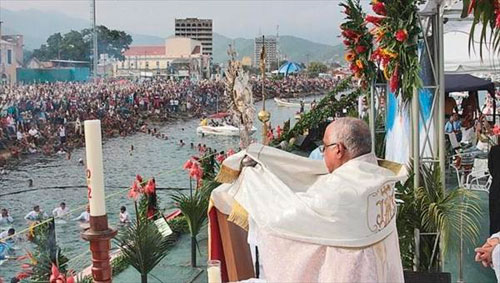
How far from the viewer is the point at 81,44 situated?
148 feet

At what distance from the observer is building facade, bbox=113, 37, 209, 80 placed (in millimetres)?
45312

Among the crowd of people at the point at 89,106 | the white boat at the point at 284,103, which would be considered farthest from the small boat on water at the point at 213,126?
the white boat at the point at 284,103

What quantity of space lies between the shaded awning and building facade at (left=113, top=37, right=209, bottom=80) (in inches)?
1373

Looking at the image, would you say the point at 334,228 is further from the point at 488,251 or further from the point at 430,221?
the point at 430,221

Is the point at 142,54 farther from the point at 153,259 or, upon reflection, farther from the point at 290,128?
the point at 153,259

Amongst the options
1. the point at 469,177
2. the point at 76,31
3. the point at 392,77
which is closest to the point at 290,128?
the point at 469,177

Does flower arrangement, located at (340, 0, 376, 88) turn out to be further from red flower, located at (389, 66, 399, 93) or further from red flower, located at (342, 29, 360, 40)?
red flower, located at (389, 66, 399, 93)

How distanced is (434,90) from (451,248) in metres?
1.27

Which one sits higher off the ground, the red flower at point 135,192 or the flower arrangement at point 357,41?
the flower arrangement at point 357,41

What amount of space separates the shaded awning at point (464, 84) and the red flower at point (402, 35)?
15.7 ft

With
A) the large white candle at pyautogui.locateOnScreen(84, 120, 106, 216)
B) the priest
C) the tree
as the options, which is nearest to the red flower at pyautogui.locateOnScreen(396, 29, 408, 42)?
the priest

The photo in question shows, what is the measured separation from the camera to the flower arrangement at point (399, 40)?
186 inches

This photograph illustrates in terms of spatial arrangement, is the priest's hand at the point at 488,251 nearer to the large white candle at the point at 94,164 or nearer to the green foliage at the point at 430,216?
the green foliage at the point at 430,216

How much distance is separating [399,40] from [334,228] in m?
2.73
